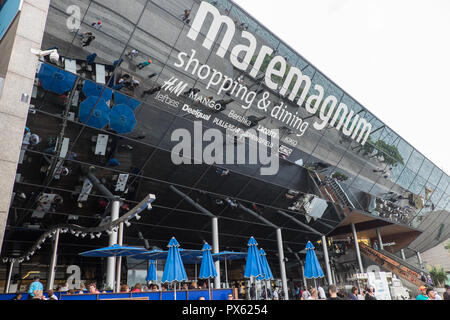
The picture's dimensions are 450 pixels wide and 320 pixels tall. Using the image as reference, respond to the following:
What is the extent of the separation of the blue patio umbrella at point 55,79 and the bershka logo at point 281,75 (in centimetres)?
484

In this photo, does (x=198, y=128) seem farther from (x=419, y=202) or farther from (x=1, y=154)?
(x=419, y=202)

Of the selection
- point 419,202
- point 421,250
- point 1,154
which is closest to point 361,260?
point 419,202

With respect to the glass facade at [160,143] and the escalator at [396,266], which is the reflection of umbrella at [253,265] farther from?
the escalator at [396,266]

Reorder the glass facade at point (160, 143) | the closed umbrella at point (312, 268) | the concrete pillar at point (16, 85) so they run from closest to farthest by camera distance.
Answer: the concrete pillar at point (16, 85)
the glass facade at point (160, 143)
the closed umbrella at point (312, 268)

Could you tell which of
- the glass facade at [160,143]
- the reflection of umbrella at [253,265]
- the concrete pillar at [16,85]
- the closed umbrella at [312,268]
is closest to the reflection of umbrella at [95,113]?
the glass facade at [160,143]

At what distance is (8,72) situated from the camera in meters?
7.60

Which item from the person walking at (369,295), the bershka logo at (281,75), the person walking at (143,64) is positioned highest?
the bershka logo at (281,75)

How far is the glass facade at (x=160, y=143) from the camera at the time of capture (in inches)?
501

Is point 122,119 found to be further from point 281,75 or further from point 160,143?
point 281,75

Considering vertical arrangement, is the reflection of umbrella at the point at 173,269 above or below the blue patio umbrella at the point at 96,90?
below

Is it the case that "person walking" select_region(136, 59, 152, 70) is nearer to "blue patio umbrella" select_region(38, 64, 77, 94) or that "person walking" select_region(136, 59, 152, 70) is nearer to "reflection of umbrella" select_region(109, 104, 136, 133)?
"reflection of umbrella" select_region(109, 104, 136, 133)

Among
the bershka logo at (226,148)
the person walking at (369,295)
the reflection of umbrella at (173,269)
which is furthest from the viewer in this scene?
the bershka logo at (226,148)

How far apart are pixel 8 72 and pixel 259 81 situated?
12.5m

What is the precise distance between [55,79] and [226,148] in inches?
353
